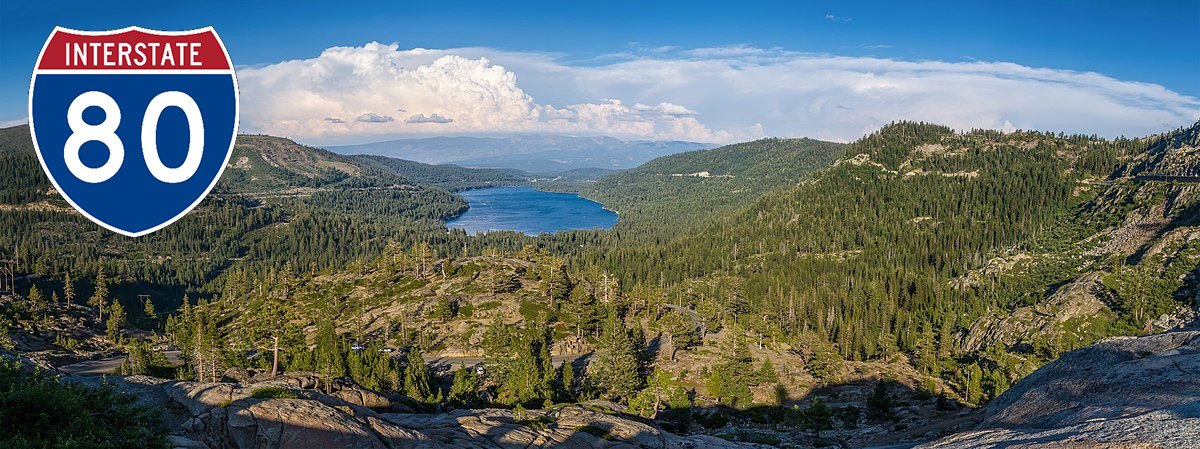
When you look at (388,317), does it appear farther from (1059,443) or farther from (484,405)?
(1059,443)

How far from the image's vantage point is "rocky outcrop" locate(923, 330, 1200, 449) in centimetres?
1938

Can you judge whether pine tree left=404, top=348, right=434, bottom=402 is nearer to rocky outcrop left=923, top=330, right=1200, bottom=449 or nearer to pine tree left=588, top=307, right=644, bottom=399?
pine tree left=588, top=307, right=644, bottom=399

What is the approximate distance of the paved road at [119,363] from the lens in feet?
225

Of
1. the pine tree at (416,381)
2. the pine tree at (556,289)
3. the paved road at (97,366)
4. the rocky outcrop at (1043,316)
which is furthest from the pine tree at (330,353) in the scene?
the rocky outcrop at (1043,316)

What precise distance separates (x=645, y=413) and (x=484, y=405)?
16.0 m

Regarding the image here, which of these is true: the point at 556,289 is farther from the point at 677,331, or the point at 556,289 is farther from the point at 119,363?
the point at 119,363

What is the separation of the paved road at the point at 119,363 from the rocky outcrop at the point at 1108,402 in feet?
180

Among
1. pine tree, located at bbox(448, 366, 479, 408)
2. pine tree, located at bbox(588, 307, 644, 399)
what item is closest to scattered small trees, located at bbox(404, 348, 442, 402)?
pine tree, located at bbox(448, 366, 479, 408)

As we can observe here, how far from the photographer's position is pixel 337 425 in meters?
23.7

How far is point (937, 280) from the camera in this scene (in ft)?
470

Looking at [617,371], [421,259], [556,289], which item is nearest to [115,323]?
[421,259]

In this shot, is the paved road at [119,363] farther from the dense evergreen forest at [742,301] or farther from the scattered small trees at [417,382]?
the scattered small trees at [417,382]

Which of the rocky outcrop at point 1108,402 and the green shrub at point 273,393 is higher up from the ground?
the rocky outcrop at point 1108,402

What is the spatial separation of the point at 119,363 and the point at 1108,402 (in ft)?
317
